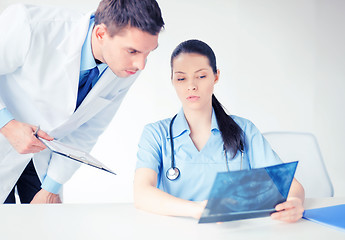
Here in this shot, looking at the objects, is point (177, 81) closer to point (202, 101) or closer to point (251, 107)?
point (202, 101)

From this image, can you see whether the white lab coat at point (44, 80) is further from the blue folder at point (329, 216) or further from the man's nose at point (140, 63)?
the blue folder at point (329, 216)

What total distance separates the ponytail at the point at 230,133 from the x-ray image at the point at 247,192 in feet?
1.38

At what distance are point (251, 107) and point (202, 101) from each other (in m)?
2.01

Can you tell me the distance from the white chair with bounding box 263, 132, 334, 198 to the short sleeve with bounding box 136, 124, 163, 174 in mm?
510

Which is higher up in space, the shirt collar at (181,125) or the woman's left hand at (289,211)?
the shirt collar at (181,125)

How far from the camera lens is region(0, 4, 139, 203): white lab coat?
1.28 metres

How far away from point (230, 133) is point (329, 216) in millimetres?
463

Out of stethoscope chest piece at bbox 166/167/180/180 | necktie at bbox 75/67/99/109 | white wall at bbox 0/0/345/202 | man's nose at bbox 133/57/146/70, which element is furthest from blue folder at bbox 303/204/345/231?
white wall at bbox 0/0/345/202

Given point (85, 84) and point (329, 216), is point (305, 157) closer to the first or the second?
point (329, 216)

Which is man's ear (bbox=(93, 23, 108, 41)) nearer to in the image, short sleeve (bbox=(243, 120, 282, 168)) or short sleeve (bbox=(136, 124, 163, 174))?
short sleeve (bbox=(136, 124, 163, 174))

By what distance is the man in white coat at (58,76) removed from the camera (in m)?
1.19

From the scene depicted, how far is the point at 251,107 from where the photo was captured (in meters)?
3.32

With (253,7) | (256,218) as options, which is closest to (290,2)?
(253,7)

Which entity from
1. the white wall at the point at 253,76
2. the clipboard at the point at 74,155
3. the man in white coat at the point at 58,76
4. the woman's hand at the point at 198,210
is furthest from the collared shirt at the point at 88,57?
the white wall at the point at 253,76
